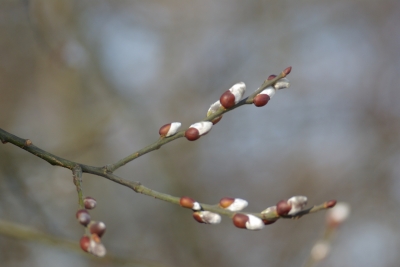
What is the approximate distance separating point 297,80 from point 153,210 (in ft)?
11.7

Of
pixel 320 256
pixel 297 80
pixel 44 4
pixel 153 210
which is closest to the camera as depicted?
pixel 320 256

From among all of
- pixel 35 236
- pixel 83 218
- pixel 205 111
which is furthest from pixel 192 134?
pixel 205 111

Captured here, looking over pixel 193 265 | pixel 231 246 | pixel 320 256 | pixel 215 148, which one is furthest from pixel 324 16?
pixel 320 256

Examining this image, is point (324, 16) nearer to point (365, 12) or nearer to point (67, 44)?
point (365, 12)

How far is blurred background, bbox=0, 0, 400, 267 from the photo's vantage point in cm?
449

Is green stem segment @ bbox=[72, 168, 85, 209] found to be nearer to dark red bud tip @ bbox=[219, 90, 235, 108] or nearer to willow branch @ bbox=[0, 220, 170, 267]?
dark red bud tip @ bbox=[219, 90, 235, 108]

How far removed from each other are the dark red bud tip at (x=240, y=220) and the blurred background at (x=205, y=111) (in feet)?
9.84

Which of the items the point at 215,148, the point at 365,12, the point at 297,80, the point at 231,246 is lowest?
the point at 231,246

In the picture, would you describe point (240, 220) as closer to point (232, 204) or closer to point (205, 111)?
point (232, 204)

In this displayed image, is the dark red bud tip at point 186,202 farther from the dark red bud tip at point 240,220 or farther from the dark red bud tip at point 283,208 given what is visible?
the dark red bud tip at point 283,208

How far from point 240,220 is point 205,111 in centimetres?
469

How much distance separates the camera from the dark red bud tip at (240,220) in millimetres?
928

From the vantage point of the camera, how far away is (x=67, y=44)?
13.5 ft

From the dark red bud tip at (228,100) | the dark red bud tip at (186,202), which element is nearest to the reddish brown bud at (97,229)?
the dark red bud tip at (186,202)
